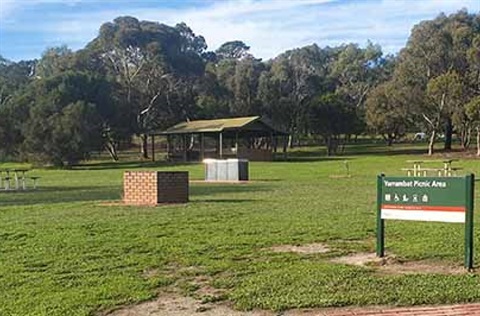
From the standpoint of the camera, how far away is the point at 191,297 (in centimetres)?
706

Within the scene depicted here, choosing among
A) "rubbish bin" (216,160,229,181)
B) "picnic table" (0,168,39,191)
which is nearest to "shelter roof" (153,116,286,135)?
"picnic table" (0,168,39,191)

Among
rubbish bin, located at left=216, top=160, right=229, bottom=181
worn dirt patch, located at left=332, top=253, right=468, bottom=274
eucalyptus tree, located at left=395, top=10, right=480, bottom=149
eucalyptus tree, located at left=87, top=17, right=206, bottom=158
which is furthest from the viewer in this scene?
eucalyptus tree, located at left=87, top=17, right=206, bottom=158

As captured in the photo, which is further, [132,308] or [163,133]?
[163,133]

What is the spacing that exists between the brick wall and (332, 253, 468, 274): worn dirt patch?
29.2ft

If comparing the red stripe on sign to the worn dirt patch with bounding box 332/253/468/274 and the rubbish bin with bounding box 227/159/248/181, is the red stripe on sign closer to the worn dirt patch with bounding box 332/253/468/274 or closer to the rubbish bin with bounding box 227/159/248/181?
the worn dirt patch with bounding box 332/253/468/274

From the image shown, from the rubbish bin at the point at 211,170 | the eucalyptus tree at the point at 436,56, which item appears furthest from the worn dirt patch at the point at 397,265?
the eucalyptus tree at the point at 436,56

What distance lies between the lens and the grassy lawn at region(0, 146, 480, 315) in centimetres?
689

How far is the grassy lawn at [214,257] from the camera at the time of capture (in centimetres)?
689

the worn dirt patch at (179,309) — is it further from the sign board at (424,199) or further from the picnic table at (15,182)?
the picnic table at (15,182)

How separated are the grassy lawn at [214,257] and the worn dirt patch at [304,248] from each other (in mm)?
139

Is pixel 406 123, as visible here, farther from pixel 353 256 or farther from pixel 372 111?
pixel 353 256

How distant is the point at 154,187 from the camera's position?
17.6m

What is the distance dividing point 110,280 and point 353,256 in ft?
10.1

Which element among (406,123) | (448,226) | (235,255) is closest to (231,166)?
(448,226)
